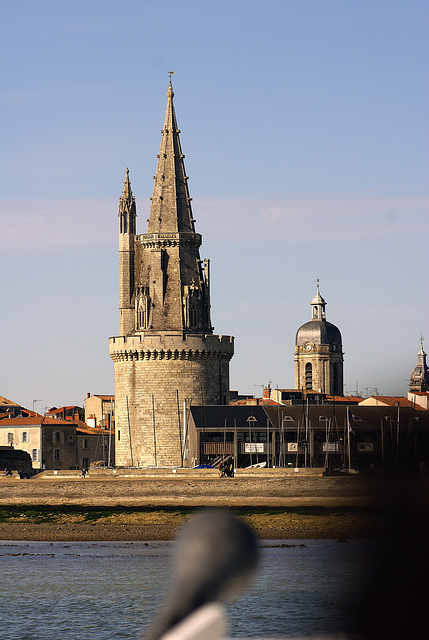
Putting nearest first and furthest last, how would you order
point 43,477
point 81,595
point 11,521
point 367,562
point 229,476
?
point 367,562
point 81,595
point 11,521
point 229,476
point 43,477

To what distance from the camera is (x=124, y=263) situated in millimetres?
85438

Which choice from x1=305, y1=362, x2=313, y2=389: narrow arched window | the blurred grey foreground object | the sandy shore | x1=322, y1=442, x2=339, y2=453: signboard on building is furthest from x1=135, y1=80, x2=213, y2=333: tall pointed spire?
x1=305, y1=362, x2=313, y2=389: narrow arched window

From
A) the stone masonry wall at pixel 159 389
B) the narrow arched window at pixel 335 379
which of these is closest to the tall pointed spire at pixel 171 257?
the stone masonry wall at pixel 159 389

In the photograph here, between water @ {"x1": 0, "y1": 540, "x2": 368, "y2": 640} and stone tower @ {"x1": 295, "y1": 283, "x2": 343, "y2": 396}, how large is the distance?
119656 millimetres

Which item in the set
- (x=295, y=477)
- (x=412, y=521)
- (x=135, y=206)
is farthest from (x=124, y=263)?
(x=412, y=521)

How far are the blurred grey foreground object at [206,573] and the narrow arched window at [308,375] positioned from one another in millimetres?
172755

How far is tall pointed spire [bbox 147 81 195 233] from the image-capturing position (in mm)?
81375

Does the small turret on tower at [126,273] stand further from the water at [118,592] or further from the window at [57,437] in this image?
the water at [118,592]

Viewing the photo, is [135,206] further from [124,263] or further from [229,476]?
[229,476]

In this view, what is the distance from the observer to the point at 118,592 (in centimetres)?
3903

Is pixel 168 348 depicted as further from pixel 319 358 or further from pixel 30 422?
pixel 319 358

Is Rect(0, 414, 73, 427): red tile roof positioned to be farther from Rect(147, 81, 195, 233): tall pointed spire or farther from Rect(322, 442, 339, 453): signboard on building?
Rect(322, 442, 339, 453): signboard on building

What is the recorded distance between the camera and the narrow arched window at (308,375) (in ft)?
574

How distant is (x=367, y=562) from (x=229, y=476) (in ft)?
226
